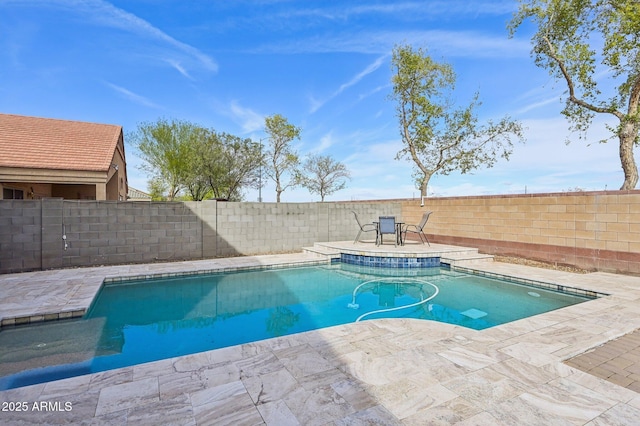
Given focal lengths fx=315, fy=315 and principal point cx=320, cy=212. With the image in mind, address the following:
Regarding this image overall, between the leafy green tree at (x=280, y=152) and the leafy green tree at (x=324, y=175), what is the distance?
11.2 feet

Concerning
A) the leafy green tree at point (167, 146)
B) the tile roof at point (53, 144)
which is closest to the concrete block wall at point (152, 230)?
the tile roof at point (53, 144)

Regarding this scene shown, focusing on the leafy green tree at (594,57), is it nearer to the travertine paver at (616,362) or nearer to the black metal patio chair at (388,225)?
the black metal patio chair at (388,225)

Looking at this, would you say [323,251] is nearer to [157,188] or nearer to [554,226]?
[554,226]

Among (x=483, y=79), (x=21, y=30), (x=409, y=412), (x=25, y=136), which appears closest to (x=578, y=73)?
(x=483, y=79)

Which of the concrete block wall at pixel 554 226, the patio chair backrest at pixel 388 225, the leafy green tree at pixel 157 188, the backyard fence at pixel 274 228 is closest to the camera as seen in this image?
the concrete block wall at pixel 554 226

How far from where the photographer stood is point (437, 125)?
13500 mm

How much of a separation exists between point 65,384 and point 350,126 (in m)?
15.7

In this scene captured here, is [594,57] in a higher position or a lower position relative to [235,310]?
A: higher

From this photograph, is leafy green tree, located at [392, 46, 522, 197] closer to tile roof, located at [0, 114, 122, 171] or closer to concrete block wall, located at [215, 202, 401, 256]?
concrete block wall, located at [215, 202, 401, 256]

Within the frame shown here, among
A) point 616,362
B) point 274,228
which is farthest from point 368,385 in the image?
point 274,228

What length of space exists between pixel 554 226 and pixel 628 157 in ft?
11.0

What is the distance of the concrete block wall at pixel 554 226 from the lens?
5922 mm

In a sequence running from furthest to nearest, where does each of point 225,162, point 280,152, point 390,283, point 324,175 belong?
point 324,175 → point 280,152 → point 225,162 → point 390,283

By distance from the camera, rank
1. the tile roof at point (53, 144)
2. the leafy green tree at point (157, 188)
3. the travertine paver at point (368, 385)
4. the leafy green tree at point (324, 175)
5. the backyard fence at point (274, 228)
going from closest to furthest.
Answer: the travertine paver at point (368, 385) < the backyard fence at point (274, 228) < the tile roof at point (53, 144) < the leafy green tree at point (157, 188) < the leafy green tree at point (324, 175)
